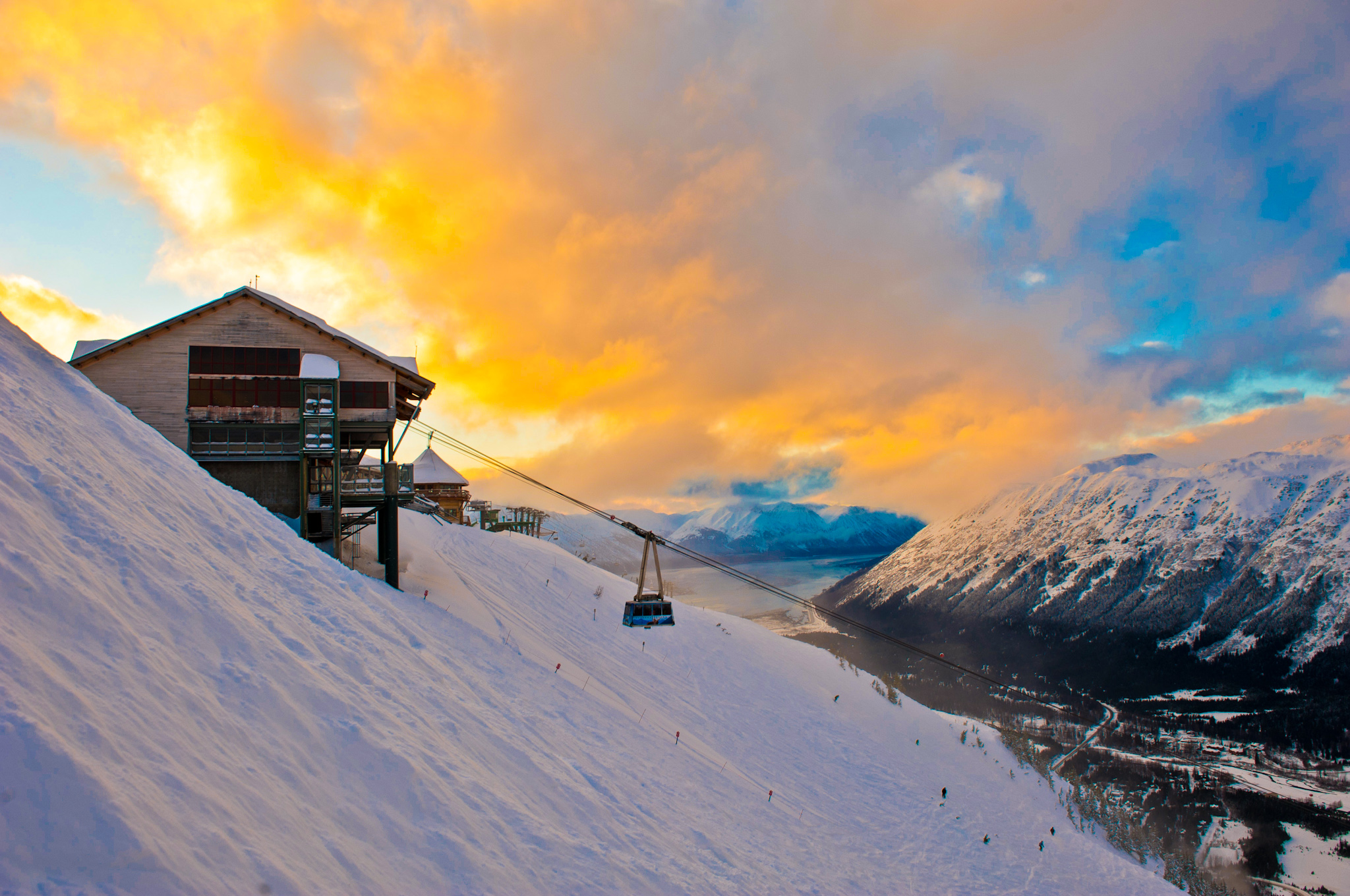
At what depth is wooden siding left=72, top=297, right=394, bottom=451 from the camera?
2425 cm

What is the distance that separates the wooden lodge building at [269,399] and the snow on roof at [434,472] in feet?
83.9

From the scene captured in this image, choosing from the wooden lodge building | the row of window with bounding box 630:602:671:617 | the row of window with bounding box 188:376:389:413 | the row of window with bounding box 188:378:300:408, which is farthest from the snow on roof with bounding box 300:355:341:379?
the row of window with bounding box 630:602:671:617

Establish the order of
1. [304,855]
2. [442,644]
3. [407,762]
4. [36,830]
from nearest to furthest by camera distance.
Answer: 1. [36,830]
2. [304,855]
3. [407,762]
4. [442,644]

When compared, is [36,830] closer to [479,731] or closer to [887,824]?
[479,731]

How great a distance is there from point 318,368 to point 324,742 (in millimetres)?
19309

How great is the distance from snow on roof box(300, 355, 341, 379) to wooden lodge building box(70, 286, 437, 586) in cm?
5

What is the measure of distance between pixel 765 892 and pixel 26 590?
602 inches

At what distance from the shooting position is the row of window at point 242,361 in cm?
2503

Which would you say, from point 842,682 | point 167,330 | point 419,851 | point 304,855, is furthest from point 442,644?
point 842,682

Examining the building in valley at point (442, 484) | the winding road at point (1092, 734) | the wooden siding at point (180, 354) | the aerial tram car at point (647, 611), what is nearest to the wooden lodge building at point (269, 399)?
the wooden siding at point (180, 354)

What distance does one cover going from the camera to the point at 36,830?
5.63 meters

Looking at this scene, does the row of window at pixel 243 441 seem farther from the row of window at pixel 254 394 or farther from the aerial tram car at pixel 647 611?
the aerial tram car at pixel 647 611

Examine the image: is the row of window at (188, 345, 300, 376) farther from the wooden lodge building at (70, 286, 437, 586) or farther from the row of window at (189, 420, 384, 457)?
the row of window at (189, 420, 384, 457)

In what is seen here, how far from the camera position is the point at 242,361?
1002 inches
